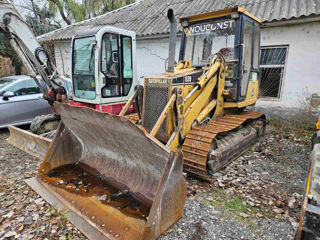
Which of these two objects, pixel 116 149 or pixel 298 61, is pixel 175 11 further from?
pixel 116 149

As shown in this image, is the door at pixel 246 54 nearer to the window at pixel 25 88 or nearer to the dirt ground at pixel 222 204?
the dirt ground at pixel 222 204

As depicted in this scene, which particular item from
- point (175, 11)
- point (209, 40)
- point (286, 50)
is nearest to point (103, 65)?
point (209, 40)

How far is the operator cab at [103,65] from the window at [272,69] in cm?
423

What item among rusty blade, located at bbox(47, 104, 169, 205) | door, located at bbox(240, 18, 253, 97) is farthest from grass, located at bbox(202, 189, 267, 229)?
door, located at bbox(240, 18, 253, 97)

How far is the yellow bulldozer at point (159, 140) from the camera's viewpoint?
7.97 feet

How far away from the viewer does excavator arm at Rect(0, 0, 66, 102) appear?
526cm

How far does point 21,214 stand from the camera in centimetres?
285

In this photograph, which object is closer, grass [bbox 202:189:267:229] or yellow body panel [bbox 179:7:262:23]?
grass [bbox 202:189:267:229]

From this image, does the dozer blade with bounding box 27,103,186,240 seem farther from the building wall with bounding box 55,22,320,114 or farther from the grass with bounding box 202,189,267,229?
the building wall with bounding box 55,22,320,114

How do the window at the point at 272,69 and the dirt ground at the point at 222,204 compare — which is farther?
the window at the point at 272,69

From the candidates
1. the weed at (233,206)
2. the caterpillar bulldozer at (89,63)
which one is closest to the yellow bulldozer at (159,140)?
the weed at (233,206)

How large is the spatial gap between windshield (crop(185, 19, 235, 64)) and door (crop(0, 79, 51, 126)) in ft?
15.3

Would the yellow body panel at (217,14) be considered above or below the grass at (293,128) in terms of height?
above

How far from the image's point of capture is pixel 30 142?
187 inches
